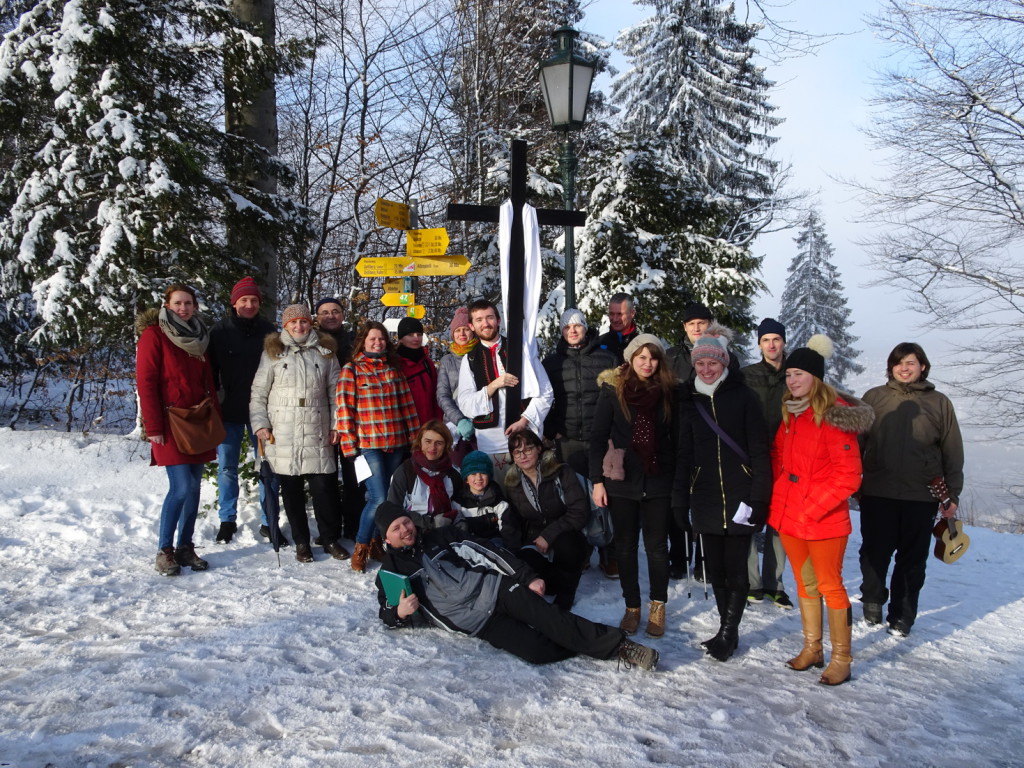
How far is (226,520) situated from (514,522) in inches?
109

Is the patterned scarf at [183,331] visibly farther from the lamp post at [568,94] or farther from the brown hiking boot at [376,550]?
the lamp post at [568,94]

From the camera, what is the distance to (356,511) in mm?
6055

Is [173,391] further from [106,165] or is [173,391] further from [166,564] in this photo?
[106,165]

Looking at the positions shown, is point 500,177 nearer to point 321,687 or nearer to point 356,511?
point 356,511


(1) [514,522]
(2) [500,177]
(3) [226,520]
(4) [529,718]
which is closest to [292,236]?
(2) [500,177]

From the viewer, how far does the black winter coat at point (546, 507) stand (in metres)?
4.73

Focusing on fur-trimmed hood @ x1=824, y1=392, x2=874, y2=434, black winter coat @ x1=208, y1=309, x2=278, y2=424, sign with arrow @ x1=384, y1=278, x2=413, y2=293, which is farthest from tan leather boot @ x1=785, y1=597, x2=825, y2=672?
sign with arrow @ x1=384, y1=278, x2=413, y2=293

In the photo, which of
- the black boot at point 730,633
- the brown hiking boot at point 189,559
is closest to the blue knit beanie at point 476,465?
the black boot at point 730,633

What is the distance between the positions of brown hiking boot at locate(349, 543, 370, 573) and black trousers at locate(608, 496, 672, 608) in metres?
2.06

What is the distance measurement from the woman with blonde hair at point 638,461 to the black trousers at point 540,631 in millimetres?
625

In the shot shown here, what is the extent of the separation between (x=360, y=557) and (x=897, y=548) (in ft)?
12.8

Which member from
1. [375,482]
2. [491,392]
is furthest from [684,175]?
[375,482]

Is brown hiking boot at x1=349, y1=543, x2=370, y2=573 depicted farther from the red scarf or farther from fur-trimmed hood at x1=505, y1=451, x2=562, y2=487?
fur-trimmed hood at x1=505, y1=451, x2=562, y2=487

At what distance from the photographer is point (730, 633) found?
396cm
